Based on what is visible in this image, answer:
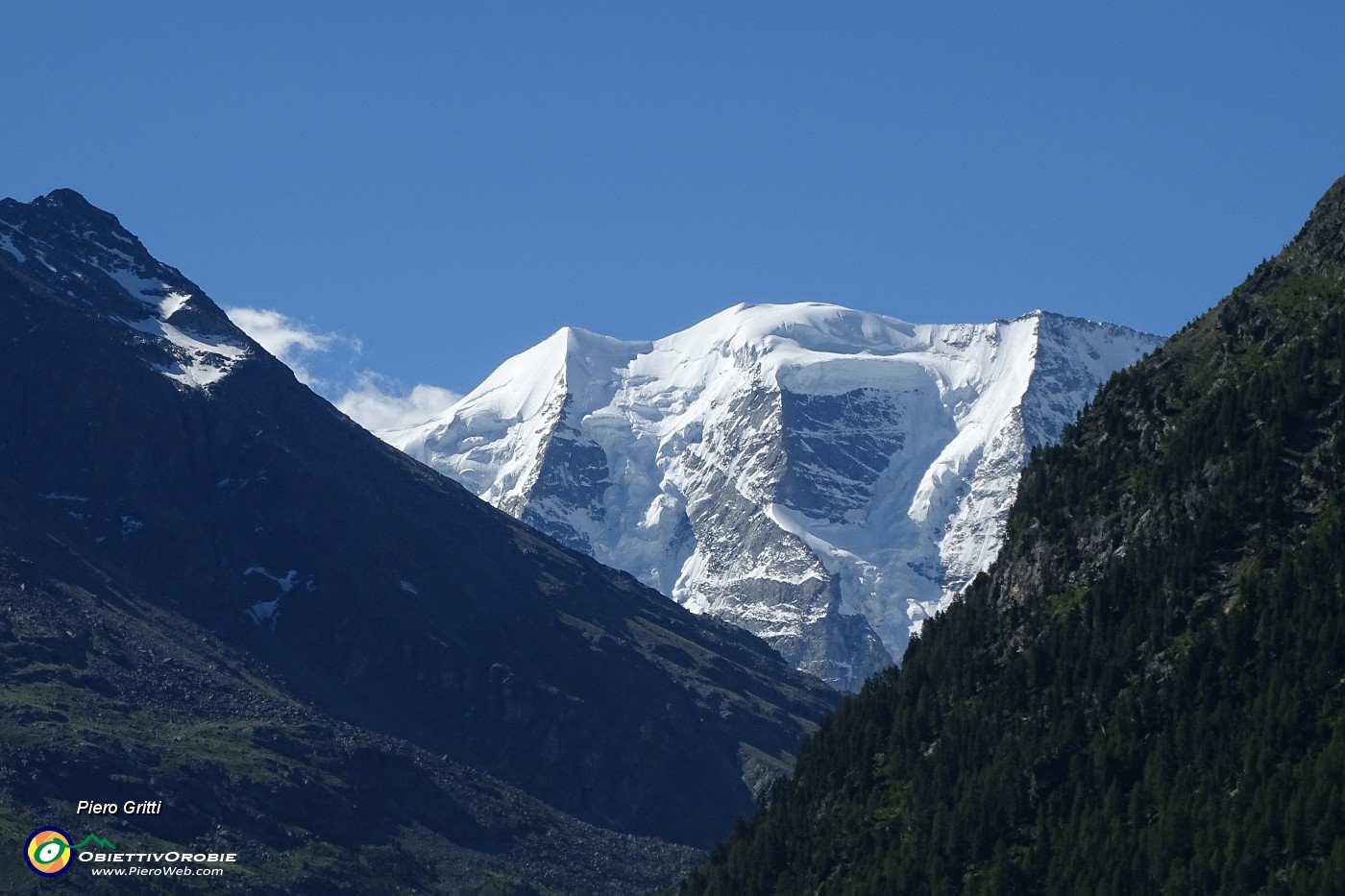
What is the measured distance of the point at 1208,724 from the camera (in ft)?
587

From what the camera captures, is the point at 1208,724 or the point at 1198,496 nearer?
the point at 1208,724

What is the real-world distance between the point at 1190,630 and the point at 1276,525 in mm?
10803

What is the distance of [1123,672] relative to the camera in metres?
191

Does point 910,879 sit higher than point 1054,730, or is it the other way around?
point 1054,730

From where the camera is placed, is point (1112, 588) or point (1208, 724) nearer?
point (1208, 724)

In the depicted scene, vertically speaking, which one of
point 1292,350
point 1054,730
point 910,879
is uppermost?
point 1292,350

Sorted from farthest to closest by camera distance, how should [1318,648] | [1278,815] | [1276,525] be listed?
1. [1276,525]
2. [1318,648]
3. [1278,815]

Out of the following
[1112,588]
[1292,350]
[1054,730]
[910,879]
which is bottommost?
[910,879]

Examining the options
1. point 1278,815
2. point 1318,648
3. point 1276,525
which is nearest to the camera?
point 1278,815

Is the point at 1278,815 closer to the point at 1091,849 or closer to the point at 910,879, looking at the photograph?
the point at 1091,849

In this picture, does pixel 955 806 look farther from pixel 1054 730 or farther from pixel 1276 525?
pixel 1276 525

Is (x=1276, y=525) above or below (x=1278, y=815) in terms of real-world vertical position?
above

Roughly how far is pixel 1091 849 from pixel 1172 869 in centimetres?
1064

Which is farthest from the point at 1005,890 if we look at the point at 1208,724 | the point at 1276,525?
the point at 1276,525
